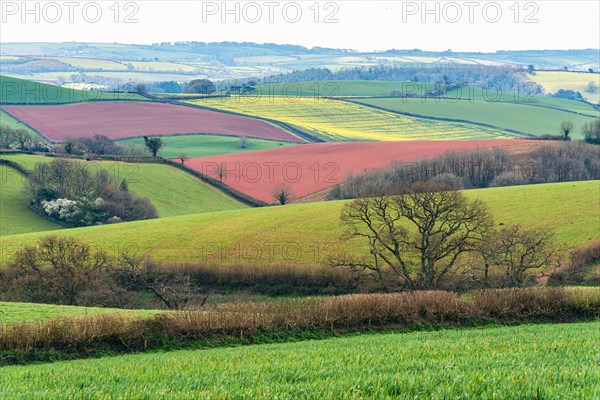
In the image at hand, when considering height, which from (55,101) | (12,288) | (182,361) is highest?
(55,101)

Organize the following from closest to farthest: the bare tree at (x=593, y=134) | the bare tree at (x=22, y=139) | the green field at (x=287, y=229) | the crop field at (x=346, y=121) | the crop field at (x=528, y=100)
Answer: the green field at (x=287, y=229), the bare tree at (x=593, y=134), the bare tree at (x=22, y=139), the crop field at (x=346, y=121), the crop field at (x=528, y=100)

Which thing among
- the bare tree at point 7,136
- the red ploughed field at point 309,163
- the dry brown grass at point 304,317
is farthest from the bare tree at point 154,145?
the dry brown grass at point 304,317

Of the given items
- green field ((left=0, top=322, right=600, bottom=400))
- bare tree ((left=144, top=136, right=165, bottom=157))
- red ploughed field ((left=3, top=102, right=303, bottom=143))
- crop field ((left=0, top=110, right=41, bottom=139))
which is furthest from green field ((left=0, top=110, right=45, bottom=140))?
green field ((left=0, top=322, right=600, bottom=400))

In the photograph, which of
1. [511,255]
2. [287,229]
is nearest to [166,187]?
[287,229]

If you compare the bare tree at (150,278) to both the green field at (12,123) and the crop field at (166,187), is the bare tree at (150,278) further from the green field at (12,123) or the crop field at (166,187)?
the green field at (12,123)

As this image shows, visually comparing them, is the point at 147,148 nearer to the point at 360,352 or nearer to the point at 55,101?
the point at 55,101

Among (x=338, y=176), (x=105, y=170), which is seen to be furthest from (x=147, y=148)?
(x=338, y=176)

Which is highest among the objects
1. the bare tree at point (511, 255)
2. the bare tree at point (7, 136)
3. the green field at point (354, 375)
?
the bare tree at point (7, 136)
